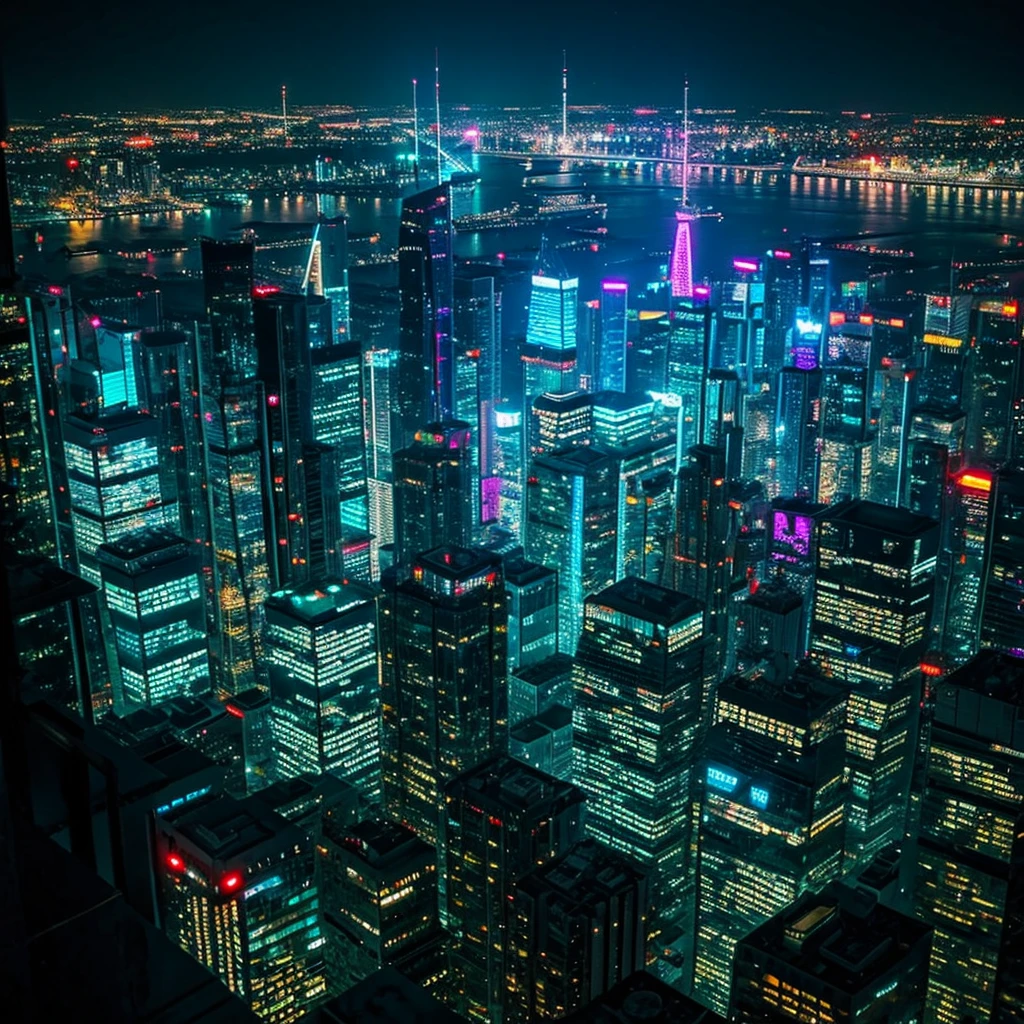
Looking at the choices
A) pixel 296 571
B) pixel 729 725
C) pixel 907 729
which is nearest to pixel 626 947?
pixel 729 725

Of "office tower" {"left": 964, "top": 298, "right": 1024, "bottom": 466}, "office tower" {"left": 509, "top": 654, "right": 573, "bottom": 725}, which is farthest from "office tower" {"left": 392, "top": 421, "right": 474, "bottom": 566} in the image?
"office tower" {"left": 964, "top": 298, "right": 1024, "bottom": 466}

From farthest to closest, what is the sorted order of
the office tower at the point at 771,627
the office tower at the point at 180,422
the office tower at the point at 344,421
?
the office tower at the point at 344,421
the office tower at the point at 180,422
the office tower at the point at 771,627

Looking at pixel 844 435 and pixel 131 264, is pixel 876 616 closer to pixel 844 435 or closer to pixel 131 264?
pixel 844 435

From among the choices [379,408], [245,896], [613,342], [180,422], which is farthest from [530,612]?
[613,342]

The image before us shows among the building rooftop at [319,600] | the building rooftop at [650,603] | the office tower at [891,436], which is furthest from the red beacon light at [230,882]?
the office tower at [891,436]

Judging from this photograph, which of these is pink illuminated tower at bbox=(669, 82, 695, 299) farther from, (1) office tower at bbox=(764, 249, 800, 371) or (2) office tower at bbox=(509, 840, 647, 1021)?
(2) office tower at bbox=(509, 840, 647, 1021)

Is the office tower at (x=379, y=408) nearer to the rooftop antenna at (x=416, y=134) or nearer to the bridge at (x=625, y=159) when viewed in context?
the rooftop antenna at (x=416, y=134)
